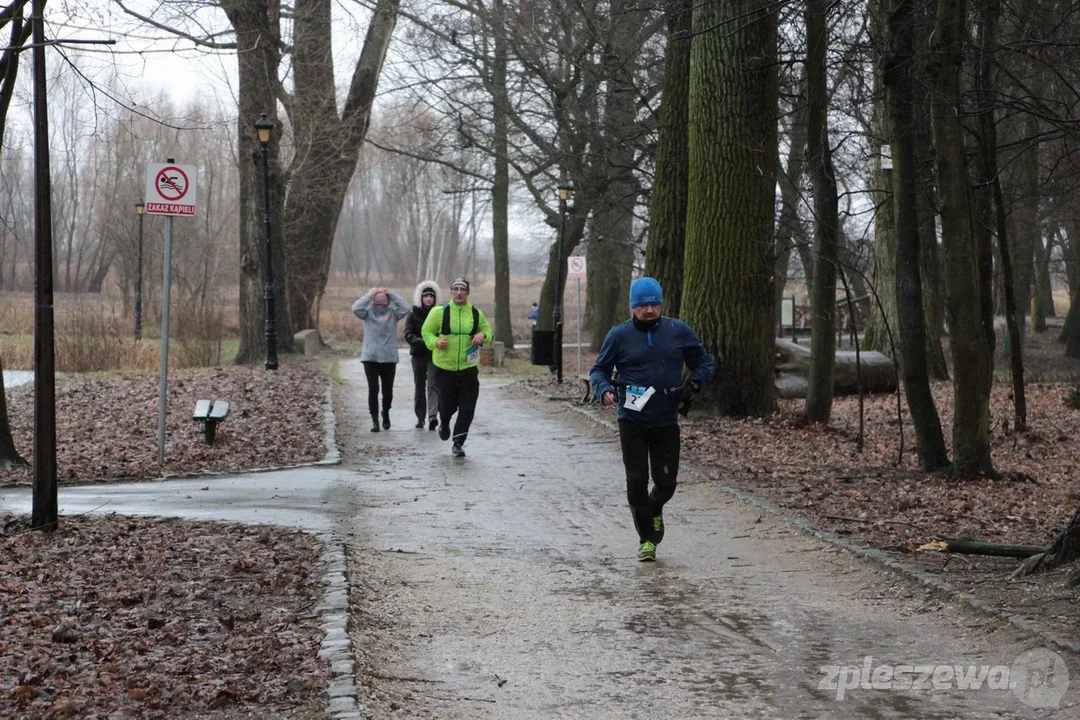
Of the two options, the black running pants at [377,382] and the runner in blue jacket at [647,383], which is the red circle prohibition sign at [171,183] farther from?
the runner in blue jacket at [647,383]

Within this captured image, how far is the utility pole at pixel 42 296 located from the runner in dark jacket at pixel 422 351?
→ 724 cm

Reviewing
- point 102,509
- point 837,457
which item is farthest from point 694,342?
point 837,457

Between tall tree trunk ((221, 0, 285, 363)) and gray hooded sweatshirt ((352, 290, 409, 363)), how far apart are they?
38.4 feet

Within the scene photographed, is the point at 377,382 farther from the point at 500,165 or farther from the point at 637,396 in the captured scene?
the point at 500,165

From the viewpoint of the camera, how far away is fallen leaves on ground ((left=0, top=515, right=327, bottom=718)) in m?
5.76

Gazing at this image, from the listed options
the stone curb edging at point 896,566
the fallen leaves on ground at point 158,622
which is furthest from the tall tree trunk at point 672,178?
the fallen leaves on ground at point 158,622

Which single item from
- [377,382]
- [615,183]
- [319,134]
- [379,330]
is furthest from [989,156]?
[319,134]

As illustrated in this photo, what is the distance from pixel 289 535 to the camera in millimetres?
9875

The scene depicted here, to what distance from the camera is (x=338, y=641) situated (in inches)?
260

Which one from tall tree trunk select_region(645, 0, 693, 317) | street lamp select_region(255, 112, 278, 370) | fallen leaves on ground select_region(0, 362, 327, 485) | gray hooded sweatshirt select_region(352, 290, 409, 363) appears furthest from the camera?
street lamp select_region(255, 112, 278, 370)

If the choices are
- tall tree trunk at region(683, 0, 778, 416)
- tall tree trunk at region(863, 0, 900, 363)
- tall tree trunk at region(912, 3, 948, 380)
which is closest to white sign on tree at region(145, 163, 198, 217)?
tall tree trunk at region(683, 0, 778, 416)

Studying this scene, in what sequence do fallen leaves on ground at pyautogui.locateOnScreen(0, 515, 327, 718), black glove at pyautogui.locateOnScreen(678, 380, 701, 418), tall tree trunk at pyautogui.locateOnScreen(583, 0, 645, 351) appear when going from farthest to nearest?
tall tree trunk at pyautogui.locateOnScreen(583, 0, 645, 351), black glove at pyautogui.locateOnScreen(678, 380, 701, 418), fallen leaves on ground at pyautogui.locateOnScreen(0, 515, 327, 718)

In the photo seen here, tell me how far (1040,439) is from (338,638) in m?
14.1
